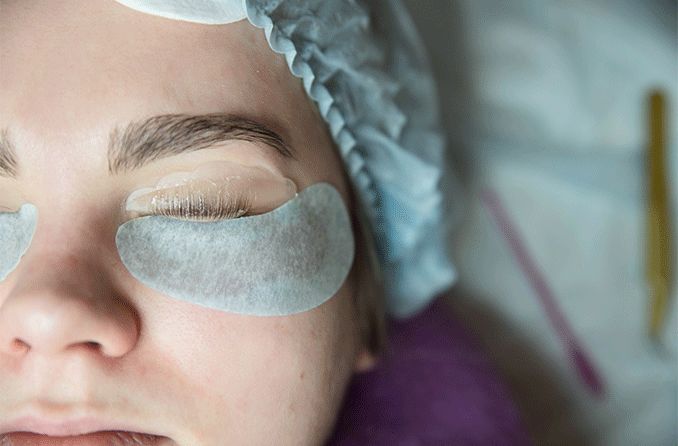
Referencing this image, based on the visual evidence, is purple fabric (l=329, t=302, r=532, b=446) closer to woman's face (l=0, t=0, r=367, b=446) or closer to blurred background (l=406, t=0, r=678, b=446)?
blurred background (l=406, t=0, r=678, b=446)

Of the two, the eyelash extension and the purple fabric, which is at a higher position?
the eyelash extension

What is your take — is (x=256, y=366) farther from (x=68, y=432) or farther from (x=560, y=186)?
(x=560, y=186)

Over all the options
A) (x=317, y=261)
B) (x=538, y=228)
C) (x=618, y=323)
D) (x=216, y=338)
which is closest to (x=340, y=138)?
(x=317, y=261)

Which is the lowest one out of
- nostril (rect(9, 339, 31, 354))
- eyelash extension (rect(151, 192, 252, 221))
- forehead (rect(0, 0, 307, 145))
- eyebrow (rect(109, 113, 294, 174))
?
nostril (rect(9, 339, 31, 354))

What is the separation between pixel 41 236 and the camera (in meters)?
0.77

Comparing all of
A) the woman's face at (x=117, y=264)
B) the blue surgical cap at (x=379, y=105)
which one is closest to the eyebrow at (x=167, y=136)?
the woman's face at (x=117, y=264)

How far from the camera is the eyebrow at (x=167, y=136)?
79 centimetres

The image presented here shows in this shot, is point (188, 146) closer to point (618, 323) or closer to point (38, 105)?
point (38, 105)

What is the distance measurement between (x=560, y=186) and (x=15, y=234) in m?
1.04

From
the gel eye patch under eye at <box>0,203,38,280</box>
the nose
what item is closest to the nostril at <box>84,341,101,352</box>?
the nose

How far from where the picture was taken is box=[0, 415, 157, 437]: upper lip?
2.42 feet

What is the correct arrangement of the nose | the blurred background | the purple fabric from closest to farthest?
the nose, the purple fabric, the blurred background

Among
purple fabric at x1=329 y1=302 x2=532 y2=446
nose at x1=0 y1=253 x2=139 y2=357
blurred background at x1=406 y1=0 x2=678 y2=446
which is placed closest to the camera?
nose at x1=0 y1=253 x2=139 y2=357

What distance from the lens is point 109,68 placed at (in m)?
0.80
